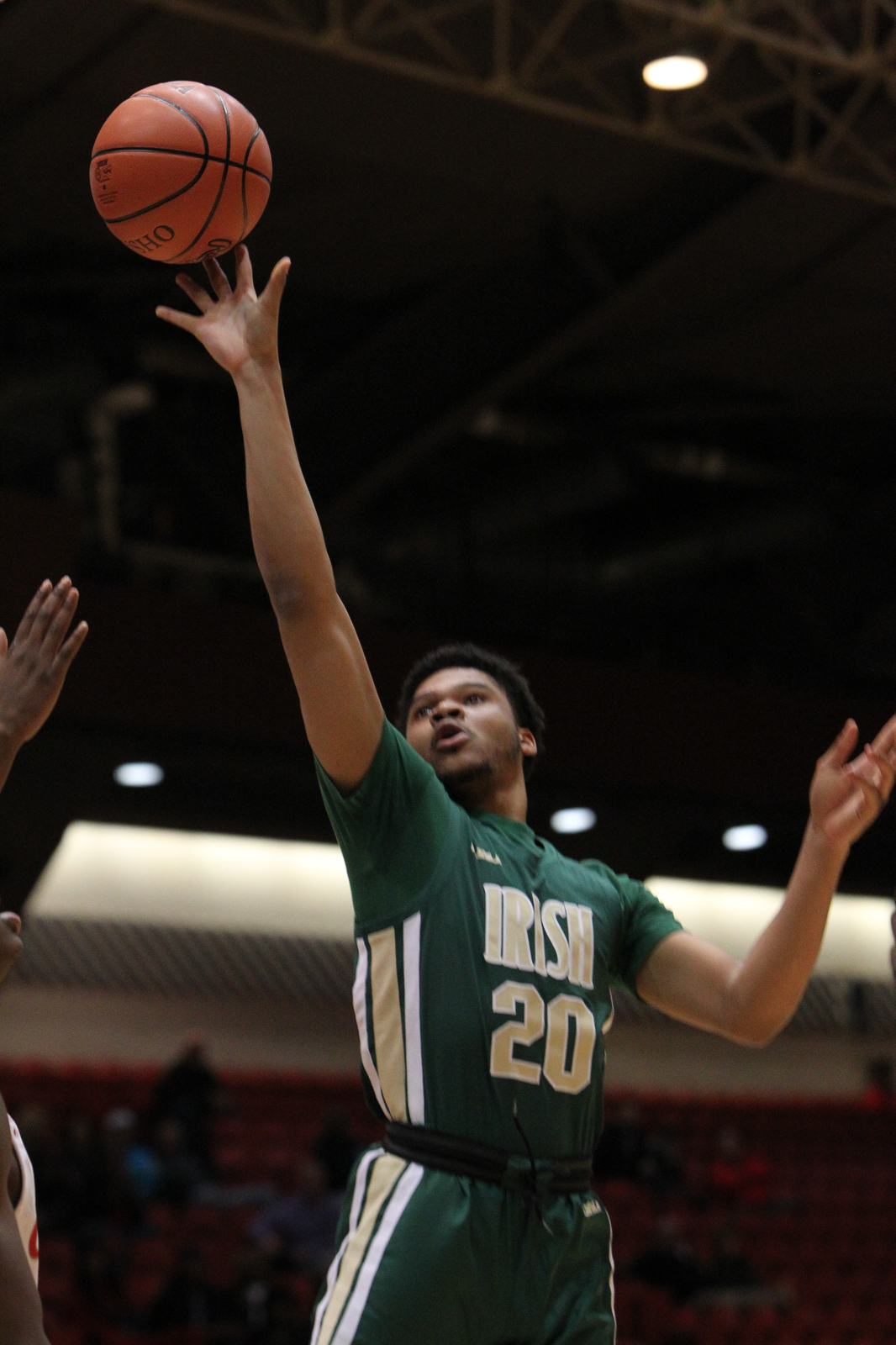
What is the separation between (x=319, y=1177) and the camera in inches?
507

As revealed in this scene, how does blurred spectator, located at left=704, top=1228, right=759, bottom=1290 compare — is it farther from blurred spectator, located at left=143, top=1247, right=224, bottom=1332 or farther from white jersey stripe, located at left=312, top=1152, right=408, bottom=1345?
white jersey stripe, located at left=312, top=1152, right=408, bottom=1345

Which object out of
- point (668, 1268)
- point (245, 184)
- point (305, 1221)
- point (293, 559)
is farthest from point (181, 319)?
point (668, 1268)

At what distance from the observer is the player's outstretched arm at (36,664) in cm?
323

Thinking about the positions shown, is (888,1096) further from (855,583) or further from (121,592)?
(121,592)

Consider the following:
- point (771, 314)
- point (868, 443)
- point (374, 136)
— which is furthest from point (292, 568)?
point (868, 443)

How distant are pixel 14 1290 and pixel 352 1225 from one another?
3.54 feet

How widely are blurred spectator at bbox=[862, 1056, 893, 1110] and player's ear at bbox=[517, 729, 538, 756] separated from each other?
18.4 metres

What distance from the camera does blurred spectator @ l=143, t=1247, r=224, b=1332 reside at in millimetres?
10758

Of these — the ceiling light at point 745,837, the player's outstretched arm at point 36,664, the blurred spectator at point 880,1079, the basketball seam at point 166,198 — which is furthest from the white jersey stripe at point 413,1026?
the blurred spectator at point 880,1079

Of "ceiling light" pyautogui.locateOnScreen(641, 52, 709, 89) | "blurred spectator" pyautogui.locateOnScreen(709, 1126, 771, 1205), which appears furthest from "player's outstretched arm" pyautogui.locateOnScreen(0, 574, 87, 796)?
"blurred spectator" pyautogui.locateOnScreen(709, 1126, 771, 1205)

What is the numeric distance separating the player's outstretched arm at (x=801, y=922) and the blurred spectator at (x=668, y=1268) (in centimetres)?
1041

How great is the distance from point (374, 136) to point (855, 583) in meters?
8.48

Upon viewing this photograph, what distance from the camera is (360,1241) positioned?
3.11 metres

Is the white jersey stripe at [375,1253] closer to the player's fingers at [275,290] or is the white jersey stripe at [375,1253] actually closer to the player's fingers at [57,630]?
the player's fingers at [57,630]
